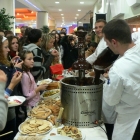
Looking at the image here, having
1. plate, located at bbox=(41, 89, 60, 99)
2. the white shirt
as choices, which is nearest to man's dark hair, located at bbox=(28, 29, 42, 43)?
plate, located at bbox=(41, 89, 60, 99)

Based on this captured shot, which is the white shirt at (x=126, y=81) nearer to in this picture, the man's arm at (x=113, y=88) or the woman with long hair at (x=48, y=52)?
the man's arm at (x=113, y=88)

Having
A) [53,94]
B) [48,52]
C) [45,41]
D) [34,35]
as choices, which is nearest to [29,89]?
[53,94]

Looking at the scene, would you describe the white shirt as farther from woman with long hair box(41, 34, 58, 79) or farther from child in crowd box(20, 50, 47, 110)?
woman with long hair box(41, 34, 58, 79)

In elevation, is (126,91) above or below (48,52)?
below

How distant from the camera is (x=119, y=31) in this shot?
1.39 metres

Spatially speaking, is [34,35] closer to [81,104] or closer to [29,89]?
[29,89]

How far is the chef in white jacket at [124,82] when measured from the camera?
135 centimetres

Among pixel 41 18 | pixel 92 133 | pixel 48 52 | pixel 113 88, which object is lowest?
pixel 92 133

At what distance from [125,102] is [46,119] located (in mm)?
558

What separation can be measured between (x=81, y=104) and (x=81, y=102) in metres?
0.01

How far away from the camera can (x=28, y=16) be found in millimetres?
20562

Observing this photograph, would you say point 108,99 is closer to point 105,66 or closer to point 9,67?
point 105,66

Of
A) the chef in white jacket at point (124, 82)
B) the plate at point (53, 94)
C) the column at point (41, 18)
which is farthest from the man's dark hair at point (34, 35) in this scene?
the column at point (41, 18)

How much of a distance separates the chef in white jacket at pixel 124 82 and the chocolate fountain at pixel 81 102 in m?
0.09
